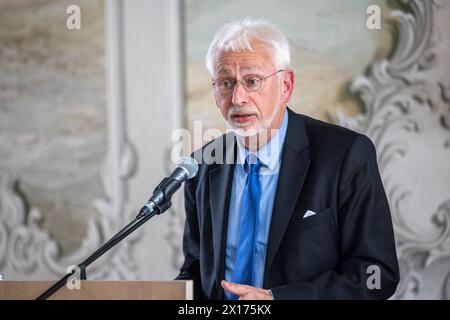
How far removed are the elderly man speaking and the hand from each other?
6cm

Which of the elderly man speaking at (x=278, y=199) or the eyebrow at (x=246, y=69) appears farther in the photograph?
the eyebrow at (x=246, y=69)

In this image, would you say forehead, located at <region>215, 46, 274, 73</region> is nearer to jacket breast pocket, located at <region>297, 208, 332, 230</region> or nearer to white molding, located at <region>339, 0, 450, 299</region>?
jacket breast pocket, located at <region>297, 208, 332, 230</region>

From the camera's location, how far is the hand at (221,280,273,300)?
160 centimetres

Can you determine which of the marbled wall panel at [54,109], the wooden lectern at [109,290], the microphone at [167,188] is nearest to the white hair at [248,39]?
the microphone at [167,188]

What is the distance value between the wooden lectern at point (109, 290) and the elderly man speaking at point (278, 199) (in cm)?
29

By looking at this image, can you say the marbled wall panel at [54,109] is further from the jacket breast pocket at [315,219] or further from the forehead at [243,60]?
the jacket breast pocket at [315,219]

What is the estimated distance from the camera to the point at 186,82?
3.29 meters

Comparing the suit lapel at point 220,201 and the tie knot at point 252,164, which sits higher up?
the tie knot at point 252,164

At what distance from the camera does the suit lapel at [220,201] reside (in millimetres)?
1948

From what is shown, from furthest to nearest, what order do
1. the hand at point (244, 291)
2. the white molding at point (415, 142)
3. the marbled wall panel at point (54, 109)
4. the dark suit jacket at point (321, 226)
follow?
the marbled wall panel at point (54, 109) < the white molding at point (415, 142) < the dark suit jacket at point (321, 226) < the hand at point (244, 291)

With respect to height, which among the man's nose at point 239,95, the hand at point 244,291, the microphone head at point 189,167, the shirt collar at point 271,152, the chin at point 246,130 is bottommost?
the hand at point 244,291

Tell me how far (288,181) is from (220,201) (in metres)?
0.22
